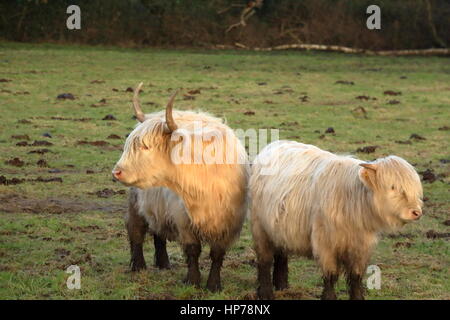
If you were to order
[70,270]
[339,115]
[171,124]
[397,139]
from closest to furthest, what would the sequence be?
[171,124]
[70,270]
[397,139]
[339,115]

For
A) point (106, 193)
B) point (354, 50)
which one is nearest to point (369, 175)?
point (106, 193)

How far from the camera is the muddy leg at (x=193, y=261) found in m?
7.02

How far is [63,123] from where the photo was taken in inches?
620

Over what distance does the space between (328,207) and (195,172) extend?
1.18m

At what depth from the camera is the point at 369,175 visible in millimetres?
5953

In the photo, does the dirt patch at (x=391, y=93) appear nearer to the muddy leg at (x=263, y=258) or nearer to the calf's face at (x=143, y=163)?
the muddy leg at (x=263, y=258)

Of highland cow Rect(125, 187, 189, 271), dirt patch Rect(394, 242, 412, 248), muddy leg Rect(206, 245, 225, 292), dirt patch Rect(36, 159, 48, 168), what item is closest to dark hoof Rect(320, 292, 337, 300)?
muddy leg Rect(206, 245, 225, 292)

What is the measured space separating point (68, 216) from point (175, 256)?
192 centimetres

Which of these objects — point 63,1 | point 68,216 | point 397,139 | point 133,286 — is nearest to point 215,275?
point 133,286

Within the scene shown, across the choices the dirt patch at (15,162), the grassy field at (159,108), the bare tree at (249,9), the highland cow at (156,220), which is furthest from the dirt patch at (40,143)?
the bare tree at (249,9)

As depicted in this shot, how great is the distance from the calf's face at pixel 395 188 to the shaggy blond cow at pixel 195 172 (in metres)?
1.32

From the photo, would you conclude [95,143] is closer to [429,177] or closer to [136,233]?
[429,177]

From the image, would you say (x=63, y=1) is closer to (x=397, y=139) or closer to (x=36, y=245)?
(x=397, y=139)

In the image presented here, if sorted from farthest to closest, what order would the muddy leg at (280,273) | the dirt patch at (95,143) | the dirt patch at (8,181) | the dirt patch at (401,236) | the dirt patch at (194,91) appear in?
the dirt patch at (194,91)
the dirt patch at (95,143)
the dirt patch at (8,181)
the dirt patch at (401,236)
the muddy leg at (280,273)
